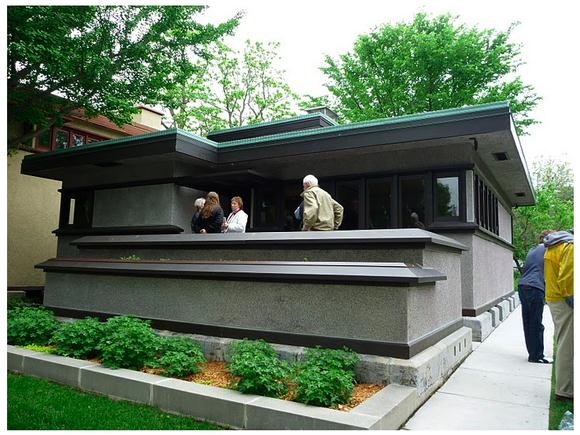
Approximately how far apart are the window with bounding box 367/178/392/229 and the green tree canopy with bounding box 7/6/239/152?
22.7 feet

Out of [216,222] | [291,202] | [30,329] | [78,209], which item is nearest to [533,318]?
[216,222]

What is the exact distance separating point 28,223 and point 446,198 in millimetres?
14077

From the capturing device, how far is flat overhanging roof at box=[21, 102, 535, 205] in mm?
8500

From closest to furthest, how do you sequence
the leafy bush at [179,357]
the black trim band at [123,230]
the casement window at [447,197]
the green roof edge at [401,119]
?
the leafy bush at [179,357] → the green roof edge at [401,119] → the casement window at [447,197] → the black trim band at [123,230]

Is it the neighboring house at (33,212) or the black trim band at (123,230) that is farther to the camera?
the neighboring house at (33,212)

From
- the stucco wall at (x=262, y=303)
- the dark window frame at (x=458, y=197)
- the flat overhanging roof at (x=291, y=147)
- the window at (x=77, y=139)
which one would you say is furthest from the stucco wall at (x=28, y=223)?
the dark window frame at (x=458, y=197)

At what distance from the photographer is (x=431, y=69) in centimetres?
2519

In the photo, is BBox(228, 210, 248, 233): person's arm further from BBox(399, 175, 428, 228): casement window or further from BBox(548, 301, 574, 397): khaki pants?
BBox(548, 301, 574, 397): khaki pants

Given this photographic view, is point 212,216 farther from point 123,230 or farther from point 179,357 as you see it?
point 123,230

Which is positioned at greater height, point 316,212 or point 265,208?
point 265,208

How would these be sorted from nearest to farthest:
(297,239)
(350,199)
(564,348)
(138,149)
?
(564,348)
(297,239)
(138,149)
(350,199)

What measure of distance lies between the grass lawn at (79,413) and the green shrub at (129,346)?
0.57 meters

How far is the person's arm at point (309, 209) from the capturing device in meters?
7.61

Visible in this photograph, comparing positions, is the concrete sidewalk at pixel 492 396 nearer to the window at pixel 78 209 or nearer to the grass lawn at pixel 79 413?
the grass lawn at pixel 79 413
